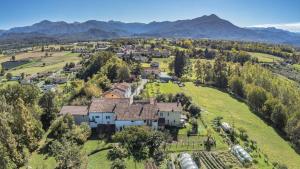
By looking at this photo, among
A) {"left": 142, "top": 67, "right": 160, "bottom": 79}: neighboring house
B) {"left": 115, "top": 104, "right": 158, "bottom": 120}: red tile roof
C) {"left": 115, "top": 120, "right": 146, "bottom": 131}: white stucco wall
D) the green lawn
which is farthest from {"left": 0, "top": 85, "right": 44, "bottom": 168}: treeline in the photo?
{"left": 142, "top": 67, "right": 160, "bottom": 79}: neighboring house

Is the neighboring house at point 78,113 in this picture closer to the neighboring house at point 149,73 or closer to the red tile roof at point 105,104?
the red tile roof at point 105,104

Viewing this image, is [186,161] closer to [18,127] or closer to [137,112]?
[137,112]

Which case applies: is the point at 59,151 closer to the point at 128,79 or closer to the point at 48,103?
the point at 48,103

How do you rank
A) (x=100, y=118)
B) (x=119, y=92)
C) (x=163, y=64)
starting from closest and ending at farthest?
(x=100, y=118)
(x=119, y=92)
(x=163, y=64)

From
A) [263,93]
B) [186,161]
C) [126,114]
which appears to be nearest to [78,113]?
[126,114]

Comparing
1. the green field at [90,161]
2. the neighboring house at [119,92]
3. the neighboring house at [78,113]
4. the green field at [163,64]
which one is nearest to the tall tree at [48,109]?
the neighboring house at [78,113]

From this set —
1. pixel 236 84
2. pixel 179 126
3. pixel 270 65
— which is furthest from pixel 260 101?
pixel 270 65

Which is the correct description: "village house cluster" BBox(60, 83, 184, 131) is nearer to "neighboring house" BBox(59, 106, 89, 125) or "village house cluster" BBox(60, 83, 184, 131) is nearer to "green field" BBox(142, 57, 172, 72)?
"neighboring house" BBox(59, 106, 89, 125)
